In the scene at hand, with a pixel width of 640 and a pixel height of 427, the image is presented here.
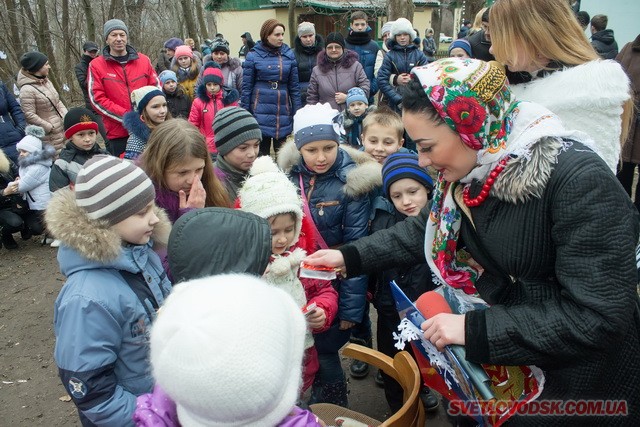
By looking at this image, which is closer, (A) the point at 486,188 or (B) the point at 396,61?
(A) the point at 486,188

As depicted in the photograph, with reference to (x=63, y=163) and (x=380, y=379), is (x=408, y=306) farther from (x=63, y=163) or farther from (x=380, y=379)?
(x=63, y=163)

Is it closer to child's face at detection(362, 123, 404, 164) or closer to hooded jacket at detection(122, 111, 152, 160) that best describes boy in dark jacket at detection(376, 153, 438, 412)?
child's face at detection(362, 123, 404, 164)

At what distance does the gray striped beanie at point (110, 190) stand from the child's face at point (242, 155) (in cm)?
106

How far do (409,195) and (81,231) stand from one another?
164 centimetres

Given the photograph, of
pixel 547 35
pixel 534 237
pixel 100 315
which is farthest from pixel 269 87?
pixel 534 237

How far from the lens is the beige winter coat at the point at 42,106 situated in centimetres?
687

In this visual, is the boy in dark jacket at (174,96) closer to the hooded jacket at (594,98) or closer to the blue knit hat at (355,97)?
the blue knit hat at (355,97)

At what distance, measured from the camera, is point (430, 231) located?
72.3 inches

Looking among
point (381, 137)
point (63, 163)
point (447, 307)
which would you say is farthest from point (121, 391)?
point (63, 163)

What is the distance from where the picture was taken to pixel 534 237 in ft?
4.66

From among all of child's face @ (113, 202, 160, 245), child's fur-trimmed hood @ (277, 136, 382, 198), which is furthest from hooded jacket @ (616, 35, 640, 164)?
child's face @ (113, 202, 160, 245)

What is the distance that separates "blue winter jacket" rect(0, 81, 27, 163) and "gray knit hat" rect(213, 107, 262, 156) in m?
4.94

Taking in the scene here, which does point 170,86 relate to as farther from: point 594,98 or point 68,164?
point 594,98

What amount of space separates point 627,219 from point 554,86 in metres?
0.88
